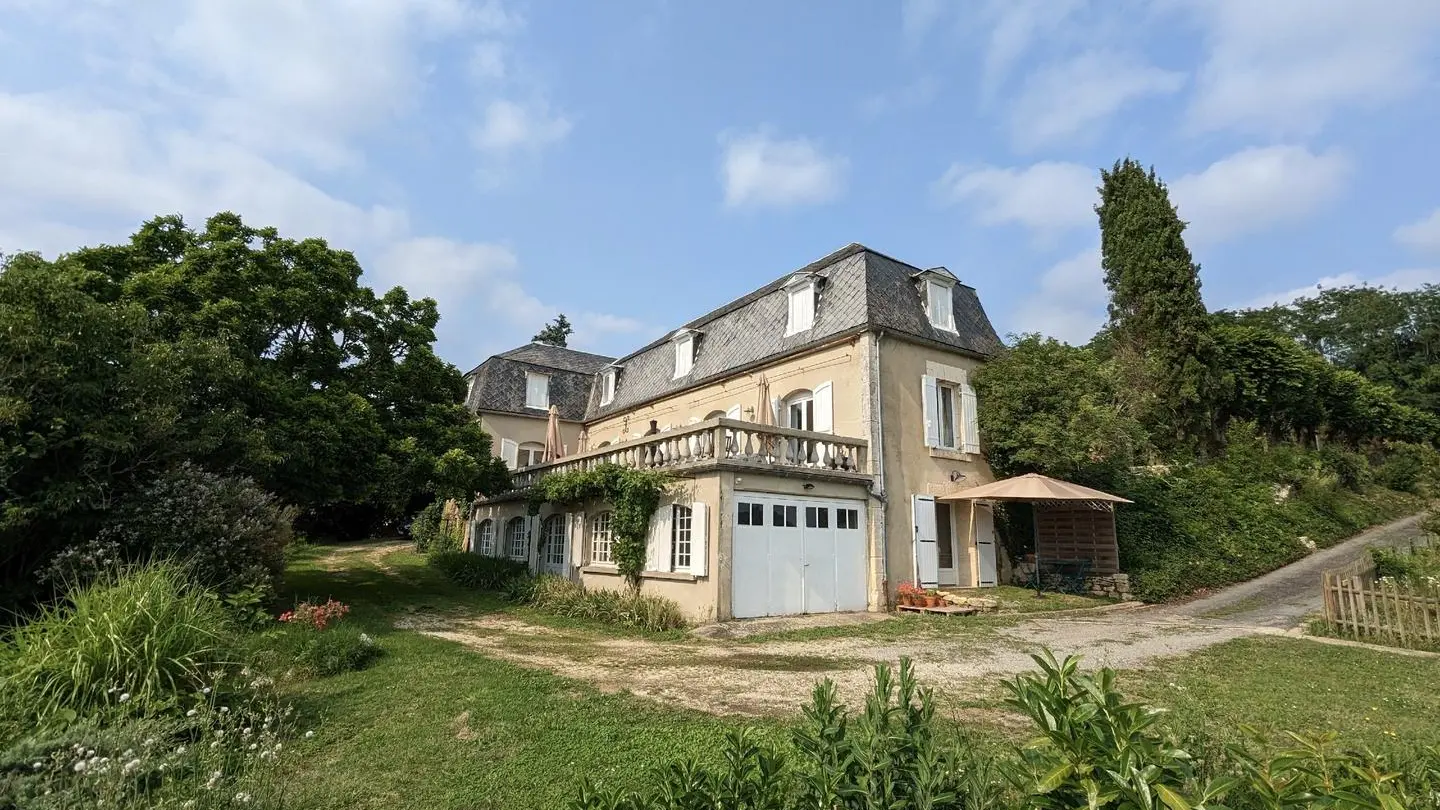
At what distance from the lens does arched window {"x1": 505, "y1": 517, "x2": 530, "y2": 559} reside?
19.2 meters

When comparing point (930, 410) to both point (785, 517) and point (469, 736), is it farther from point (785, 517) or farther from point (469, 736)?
point (469, 736)

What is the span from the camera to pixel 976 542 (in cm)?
1605

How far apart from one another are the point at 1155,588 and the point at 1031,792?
15.7m

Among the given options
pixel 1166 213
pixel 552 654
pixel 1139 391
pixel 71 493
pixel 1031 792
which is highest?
pixel 1166 213

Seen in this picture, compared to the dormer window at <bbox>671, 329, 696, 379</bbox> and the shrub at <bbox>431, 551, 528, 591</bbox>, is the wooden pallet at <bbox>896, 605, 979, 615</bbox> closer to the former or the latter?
the shrub at <bbox>431, 551, 528, 591</bbox>

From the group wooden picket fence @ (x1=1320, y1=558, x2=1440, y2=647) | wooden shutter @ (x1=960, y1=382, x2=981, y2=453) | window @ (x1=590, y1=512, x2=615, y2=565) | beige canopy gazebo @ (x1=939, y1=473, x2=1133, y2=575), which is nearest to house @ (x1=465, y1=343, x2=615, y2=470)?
window @ (x1=590, y1=512, x2=615, y2=565)

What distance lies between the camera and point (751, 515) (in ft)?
42.4

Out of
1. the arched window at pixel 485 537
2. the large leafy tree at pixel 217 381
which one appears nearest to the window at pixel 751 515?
the large leafy tree at pixel 217 381

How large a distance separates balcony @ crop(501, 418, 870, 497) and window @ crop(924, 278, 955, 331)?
4530 millimetres

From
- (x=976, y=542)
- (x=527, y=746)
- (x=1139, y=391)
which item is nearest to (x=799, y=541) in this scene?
(x=976, y=542)

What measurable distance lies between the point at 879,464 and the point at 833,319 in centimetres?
378

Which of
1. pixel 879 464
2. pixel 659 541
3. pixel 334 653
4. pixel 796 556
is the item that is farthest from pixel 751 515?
pixel 334 653

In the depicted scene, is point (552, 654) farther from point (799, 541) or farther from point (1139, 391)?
point (1139, 391)

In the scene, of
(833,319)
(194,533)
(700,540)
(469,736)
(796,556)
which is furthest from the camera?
(833,319)
